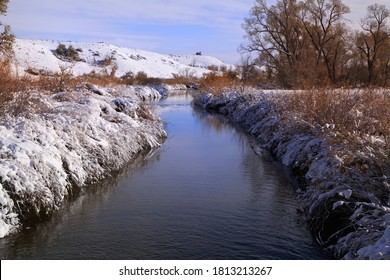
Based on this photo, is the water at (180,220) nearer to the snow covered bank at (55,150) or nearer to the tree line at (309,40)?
the snow covered bank at (55,150)

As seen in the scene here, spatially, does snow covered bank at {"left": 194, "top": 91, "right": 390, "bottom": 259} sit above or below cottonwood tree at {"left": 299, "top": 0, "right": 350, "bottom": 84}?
below

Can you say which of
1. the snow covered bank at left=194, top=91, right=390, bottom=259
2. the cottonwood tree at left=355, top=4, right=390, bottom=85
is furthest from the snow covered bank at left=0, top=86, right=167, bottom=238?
the cottonwood tree at left=355, top=4, right=390, bottom=85

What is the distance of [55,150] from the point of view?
8469mm

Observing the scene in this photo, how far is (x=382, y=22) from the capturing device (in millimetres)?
26094

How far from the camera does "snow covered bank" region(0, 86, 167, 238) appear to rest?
6906 millimetres

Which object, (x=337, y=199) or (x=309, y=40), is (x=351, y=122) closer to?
(x=337, y=199)

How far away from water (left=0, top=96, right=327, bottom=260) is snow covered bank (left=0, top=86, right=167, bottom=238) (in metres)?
0.36

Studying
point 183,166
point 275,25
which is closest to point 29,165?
point 183,166

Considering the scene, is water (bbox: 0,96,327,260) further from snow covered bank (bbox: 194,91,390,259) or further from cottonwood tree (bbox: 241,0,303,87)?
cottonwood tree (bbox: 241,0,303,87)

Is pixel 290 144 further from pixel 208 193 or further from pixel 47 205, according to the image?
pixel 47 205

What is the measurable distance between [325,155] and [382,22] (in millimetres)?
20896

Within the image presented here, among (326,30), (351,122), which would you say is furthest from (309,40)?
(351,122)

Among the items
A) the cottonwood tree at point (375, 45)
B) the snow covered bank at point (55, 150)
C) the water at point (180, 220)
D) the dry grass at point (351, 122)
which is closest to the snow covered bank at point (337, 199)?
the dry grass at point (351, 122)

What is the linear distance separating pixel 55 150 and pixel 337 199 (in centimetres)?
531
